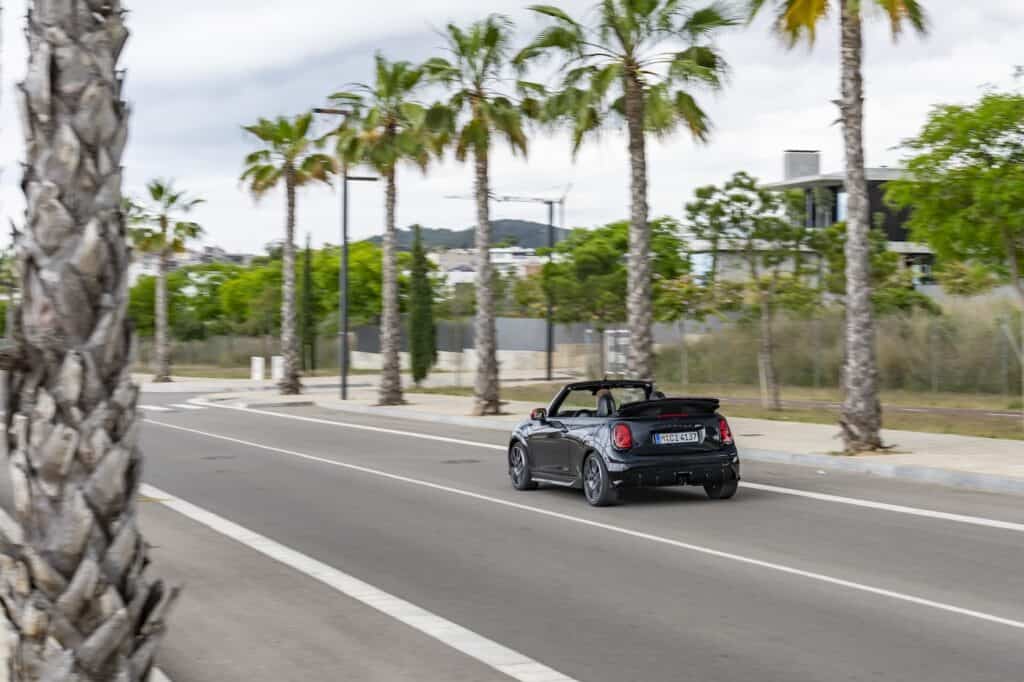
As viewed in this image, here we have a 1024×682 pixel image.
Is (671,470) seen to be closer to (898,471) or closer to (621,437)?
(621,437)

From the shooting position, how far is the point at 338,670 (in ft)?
26.4

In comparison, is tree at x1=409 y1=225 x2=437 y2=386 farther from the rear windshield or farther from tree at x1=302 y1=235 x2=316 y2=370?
the rear windshield

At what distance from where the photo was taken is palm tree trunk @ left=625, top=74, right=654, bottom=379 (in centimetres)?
2780

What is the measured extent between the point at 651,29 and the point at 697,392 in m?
18.1

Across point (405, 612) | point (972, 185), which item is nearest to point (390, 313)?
point (972, 185)

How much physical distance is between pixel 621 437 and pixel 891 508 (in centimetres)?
312

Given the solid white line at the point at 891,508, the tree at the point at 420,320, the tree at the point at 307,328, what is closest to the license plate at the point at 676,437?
the solid white line at the point at 891,508

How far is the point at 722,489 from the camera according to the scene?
54.6 feet

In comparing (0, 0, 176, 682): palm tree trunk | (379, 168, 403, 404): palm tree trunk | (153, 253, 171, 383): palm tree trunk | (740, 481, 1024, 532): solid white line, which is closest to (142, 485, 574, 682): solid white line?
(0, 0, 176, 682): palm tree trunk

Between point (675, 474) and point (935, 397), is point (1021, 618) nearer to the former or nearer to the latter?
point (675, 474)

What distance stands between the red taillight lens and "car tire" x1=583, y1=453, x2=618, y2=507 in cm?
29

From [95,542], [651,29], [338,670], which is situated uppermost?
[651,29]

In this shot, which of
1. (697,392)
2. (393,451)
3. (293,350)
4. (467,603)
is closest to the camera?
(467,603)

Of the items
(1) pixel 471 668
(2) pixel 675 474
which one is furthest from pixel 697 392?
(1) pixel 471 668
